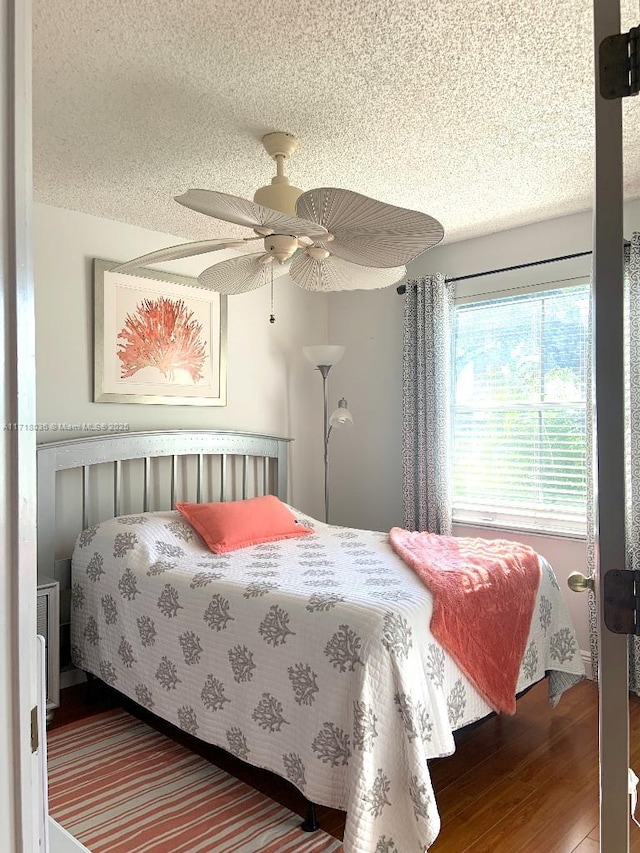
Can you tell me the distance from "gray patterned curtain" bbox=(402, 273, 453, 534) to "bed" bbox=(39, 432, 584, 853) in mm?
665

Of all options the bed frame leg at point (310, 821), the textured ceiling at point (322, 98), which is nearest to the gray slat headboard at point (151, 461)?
the textured ceiling at point (322, 98)

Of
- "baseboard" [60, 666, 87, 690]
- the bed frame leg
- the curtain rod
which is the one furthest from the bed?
the curtain rod

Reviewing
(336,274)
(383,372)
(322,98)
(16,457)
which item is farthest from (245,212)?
(383,372)

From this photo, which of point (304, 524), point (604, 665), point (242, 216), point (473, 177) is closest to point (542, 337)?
point (473, 177)

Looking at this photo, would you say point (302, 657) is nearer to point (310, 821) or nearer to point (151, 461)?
point (310, 821)

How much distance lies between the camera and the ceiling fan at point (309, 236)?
6.26 ft

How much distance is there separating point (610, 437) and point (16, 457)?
2.87ft

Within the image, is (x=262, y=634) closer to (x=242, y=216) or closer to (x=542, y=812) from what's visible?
(x=542, y=812)

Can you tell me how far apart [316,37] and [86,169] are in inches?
57.0

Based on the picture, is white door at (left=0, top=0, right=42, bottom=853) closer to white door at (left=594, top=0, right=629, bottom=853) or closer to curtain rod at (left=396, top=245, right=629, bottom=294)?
white door at (left=594, top=0, right=629, bottom=853)

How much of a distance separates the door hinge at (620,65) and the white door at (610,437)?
1cm

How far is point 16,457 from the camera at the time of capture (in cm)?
81

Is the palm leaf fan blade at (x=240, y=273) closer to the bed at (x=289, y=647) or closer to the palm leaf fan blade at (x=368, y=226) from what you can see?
the palm leaf fan blade at (x=368, y=226)

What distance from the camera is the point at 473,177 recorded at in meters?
3.04
